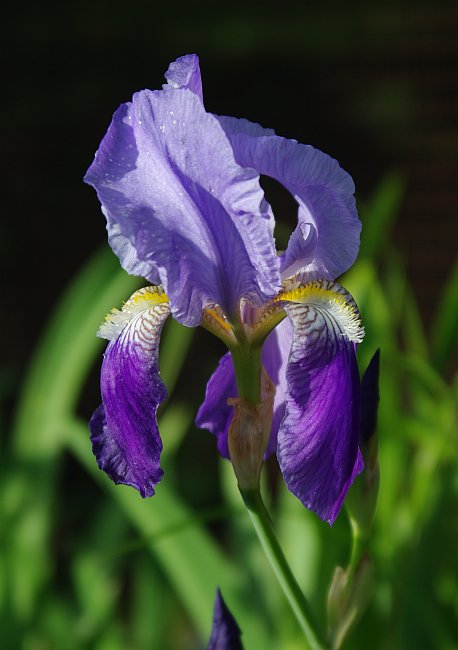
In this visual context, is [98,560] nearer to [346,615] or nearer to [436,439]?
[436,439]

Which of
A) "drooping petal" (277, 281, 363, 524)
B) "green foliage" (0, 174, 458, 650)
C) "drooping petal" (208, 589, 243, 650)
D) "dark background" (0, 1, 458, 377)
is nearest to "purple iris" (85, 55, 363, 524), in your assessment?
"drooping petal" (277, 281, 363, 524)

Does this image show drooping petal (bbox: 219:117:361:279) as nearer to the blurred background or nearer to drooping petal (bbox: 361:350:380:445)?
drooping petal (bbox: 361:350:380:445)

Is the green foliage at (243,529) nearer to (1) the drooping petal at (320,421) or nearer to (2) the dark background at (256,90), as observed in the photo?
(1) the drooping petal at (320,421)

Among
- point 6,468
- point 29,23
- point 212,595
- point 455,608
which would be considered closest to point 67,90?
point 29,23

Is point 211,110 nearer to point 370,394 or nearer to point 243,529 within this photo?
point 243,529

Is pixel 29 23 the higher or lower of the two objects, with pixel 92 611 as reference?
higher

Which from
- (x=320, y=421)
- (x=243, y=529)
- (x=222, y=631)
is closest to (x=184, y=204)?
(x=320, y=421)
